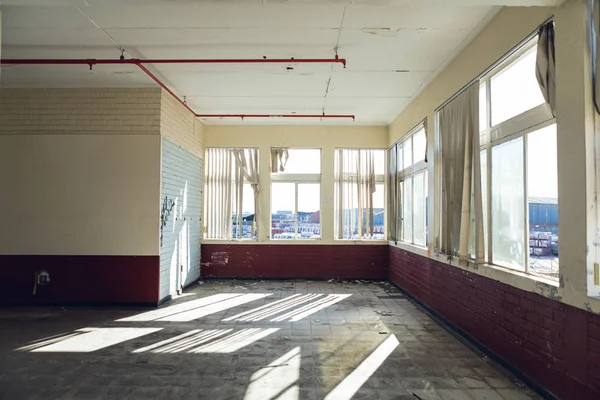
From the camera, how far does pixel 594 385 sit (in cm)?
239

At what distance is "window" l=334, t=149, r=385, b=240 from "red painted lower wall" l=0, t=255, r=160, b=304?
4.12m

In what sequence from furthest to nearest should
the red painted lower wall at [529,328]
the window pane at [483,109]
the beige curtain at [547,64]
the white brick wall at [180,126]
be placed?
the white brick wall at [180,126], the window pane at [483,109], the beige curtain at [547,64], the red painted lower wall at [529,328]

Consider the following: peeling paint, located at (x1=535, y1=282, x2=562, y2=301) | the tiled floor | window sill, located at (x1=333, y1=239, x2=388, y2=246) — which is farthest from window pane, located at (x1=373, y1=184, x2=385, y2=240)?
peeling paint, located at (x1=535, y1=282, x2=562, y2=301)

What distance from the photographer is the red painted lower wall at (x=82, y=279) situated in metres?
5.56

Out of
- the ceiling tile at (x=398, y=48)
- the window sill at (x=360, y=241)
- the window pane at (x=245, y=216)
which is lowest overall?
the window sill at (x=360, y=241)

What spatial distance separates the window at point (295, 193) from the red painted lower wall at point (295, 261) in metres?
0.40

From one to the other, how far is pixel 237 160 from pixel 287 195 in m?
1.38

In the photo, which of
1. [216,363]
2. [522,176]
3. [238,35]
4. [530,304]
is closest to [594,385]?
[530,304]

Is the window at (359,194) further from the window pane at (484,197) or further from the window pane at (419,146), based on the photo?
the window pane at (484,197)

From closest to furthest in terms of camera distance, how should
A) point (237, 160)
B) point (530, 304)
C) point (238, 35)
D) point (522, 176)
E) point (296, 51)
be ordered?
1. point (530, 304)
2. point (522, 176)
3. point (238, 35)
4. point (296, 51)
5. point (237, 160)

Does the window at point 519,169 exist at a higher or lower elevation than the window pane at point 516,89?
lower

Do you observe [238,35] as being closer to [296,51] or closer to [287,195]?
[296,51]

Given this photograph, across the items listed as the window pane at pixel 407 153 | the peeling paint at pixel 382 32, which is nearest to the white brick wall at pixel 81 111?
the peeling paint at pixel 382 32

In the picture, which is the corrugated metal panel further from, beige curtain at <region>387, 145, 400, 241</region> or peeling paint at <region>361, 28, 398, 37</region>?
beige curtain at <region>387, 145, 400, 241</region>
